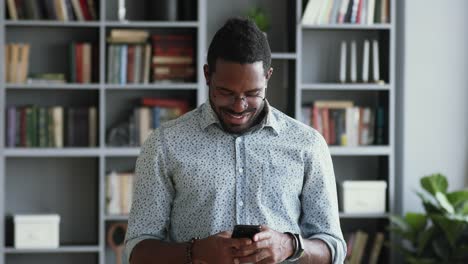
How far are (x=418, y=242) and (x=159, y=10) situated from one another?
1892 mm

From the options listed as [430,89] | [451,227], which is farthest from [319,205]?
[430,89]

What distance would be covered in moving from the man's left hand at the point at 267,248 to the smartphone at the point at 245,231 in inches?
0.5

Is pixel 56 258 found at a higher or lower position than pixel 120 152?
lower

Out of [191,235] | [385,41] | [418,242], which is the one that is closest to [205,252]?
[191,235]

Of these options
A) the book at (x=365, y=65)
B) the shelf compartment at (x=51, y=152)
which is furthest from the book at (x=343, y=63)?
the shelf compartment at (x=51, y=152)

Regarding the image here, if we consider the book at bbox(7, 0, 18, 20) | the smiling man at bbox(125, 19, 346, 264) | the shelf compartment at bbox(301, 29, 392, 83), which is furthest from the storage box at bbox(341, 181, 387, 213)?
the smiling man at bbox(125, 19, 346, 264)

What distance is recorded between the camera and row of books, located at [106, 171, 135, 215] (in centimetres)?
481

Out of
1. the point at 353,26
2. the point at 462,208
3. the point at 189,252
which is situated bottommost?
the point at 462,208

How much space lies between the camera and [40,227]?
15.6ft

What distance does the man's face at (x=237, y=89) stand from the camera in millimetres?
1887

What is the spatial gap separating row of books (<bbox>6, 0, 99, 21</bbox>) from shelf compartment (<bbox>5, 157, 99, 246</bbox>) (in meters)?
0.82

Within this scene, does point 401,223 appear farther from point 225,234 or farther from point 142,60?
point 225,234

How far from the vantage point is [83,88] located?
15.4 ft

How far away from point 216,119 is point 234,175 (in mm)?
138
